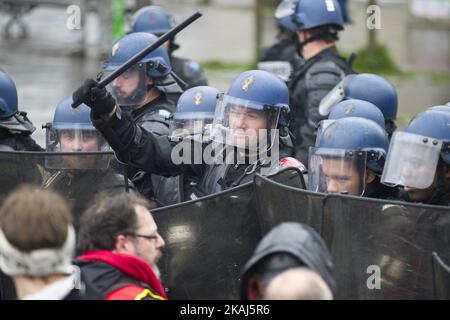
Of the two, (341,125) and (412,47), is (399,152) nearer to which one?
(341,125)

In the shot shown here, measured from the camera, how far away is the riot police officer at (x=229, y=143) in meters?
5.97

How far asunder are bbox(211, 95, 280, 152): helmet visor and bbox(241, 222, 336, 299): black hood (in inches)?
89.8

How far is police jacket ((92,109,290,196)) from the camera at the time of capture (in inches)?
230

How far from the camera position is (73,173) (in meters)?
5.80

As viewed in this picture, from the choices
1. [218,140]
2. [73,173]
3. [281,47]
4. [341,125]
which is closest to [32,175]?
[73,173]

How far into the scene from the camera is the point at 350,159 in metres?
5.77

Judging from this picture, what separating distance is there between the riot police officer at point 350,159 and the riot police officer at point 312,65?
6.74 feet

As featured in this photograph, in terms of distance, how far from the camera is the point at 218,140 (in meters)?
6.00

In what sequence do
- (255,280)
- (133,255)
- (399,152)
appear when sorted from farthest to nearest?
1. (399,152)
2. (133,255)
3. (255,280)

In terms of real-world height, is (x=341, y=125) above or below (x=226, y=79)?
above

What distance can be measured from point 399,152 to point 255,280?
91.6 inches

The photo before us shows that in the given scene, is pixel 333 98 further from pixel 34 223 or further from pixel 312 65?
pixel 34 223
